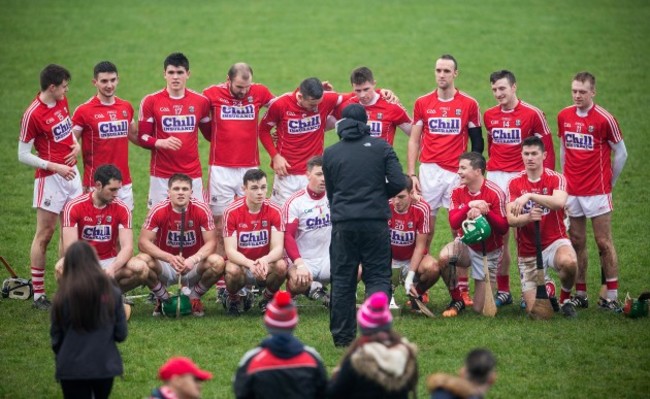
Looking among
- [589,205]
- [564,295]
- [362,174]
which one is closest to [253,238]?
[362,174]

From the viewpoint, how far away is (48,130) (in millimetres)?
13375

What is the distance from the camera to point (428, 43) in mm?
30047

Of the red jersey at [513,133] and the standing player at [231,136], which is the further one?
the standing player at [231,136]

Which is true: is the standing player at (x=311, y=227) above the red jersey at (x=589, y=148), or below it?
below

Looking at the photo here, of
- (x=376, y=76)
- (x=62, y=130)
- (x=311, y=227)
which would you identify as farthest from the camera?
(x=376, y=76)

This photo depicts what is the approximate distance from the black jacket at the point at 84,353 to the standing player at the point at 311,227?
4217 millimetres

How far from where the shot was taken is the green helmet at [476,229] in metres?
12.4

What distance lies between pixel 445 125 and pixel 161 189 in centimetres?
354

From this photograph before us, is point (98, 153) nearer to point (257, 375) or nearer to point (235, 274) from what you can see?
point (235, 274)

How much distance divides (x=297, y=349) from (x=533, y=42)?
2268 centimetres

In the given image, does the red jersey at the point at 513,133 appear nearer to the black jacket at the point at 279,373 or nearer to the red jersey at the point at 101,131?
the red jersey at the point at 101,131

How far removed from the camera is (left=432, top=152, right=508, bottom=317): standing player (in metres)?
12.7

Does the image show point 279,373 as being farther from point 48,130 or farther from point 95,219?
point 48,130

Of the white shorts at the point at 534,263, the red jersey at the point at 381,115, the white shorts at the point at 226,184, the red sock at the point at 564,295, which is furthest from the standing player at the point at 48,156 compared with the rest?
the red sock at the point at 564,295
